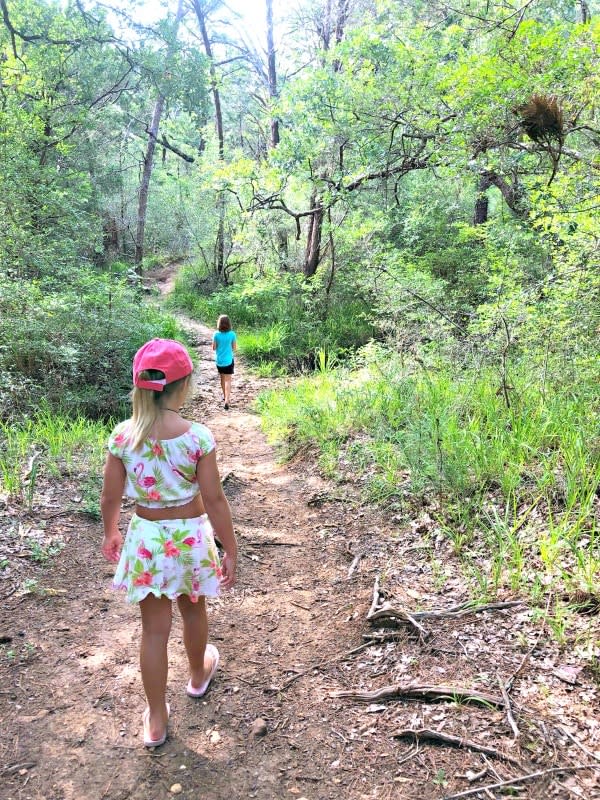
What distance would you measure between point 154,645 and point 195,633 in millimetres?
270

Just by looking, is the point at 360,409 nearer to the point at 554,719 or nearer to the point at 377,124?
the point at 554,719

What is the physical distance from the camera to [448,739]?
2.22 metres

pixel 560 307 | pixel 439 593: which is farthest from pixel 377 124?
pixel 439 593

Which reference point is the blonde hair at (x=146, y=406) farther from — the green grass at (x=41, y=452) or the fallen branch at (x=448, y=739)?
the green grass at (x=41, y=452)

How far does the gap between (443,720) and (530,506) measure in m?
1.75

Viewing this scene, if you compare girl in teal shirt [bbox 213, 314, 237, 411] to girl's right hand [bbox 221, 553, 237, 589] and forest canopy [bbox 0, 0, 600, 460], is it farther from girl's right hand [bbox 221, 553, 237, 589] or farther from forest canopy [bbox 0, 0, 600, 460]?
girl's right hand [bbox 221, 553, 237, 589]

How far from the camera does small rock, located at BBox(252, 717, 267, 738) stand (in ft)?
7.98

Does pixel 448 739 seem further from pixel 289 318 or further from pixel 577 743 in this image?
pixel 289 318

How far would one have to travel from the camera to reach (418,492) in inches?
170

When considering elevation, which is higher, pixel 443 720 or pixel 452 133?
pixel 452 133

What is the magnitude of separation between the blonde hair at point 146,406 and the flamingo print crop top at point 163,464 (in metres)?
0.04

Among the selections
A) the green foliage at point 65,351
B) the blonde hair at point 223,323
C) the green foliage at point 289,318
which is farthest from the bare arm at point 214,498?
the green foliage at point 289,318

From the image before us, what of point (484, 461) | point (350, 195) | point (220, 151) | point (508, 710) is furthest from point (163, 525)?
point (220, 151)

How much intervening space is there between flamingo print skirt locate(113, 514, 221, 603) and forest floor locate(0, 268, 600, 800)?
740 mm
